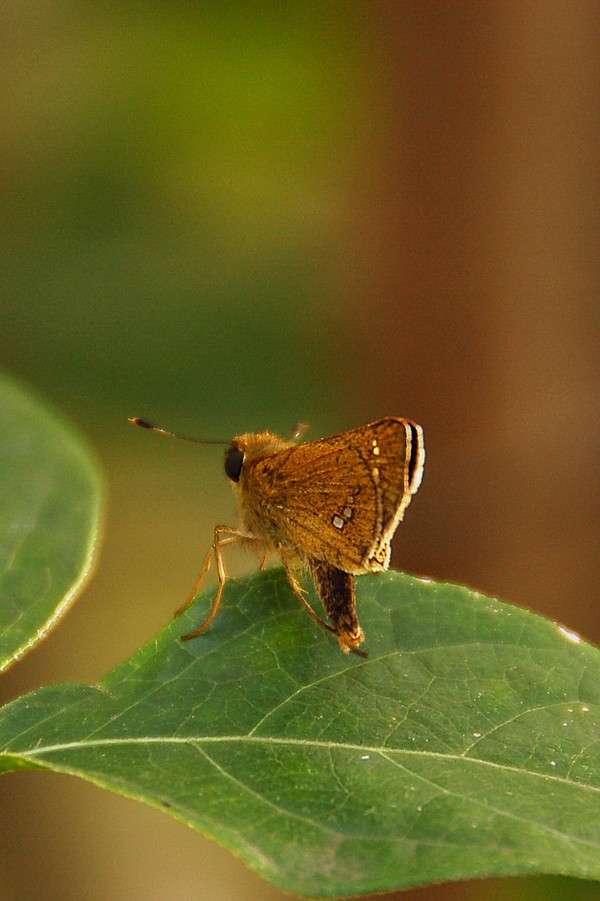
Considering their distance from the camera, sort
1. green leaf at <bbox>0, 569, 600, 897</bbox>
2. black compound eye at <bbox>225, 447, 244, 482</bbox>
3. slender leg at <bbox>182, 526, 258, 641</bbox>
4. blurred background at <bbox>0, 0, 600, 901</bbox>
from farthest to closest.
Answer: blurred background at <bbox>0, 0, 600, 901</bbox> → black compound eye at <bbox>225, 447, 244, 482</bbox> → slender leg at <bbox>182, 526, 258, 641</bbox> → green leaf at <bbox>0, 569, 600, 897</bbox>

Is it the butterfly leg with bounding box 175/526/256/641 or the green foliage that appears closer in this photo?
the green foliage

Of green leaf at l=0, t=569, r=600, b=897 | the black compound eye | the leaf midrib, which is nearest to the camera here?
green leaf at l=0, t=569, r=600, b=897

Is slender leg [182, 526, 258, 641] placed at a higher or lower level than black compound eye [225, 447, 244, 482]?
lower

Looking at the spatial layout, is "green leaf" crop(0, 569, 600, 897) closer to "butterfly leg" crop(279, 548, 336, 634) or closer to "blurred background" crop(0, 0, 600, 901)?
"butterfly leg" crop(279, 548, 336, 634)

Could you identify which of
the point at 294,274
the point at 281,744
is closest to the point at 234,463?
the point at 281,744

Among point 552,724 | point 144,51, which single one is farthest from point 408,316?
point 552,724

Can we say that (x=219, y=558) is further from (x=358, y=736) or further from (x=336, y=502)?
(x=358, y=736)

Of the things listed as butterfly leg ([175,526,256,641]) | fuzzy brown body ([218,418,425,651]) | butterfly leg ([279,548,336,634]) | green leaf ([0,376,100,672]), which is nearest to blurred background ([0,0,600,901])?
green leaf ([0,376,100,672])

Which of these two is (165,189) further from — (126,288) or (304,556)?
(304,556)
